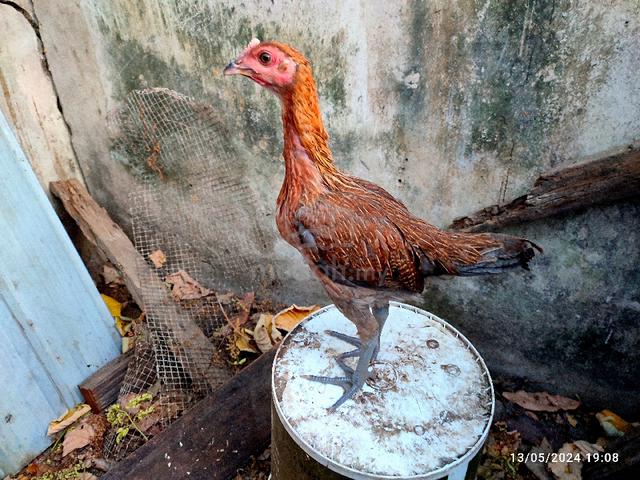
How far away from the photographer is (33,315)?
2.83m

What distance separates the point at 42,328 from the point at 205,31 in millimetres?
2093

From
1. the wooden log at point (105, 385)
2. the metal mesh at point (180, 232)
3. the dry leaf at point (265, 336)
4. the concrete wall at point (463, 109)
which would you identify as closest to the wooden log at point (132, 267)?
the metal mesh at point (180, 232)

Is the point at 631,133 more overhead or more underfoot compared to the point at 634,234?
more overhead

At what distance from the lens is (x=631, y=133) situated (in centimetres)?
225

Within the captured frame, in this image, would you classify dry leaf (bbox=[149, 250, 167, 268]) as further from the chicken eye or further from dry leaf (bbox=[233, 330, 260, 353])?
the chicken eye

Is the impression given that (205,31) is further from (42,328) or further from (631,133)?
(631,133)

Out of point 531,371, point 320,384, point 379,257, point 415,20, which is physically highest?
point 415,20

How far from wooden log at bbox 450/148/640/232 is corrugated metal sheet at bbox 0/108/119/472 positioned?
104 inches

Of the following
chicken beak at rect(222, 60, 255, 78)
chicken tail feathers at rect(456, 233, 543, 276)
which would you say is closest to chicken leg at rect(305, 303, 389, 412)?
chicken tail feathers at rect(456, 233, 543, 276)

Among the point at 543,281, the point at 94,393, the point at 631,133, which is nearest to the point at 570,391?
the point at 543,281

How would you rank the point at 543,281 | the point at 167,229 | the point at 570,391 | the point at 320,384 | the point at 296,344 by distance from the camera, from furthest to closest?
the point at 167,229
the point at 570,391
the point at 543,281
the point at 296,344
the point at 320,384

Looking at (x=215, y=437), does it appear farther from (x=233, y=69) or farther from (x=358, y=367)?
(x=233, y=69)

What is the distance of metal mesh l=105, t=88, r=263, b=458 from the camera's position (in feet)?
10.4

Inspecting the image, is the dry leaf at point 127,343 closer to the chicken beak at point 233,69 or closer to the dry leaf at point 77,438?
the dry leaf at point 77,438
